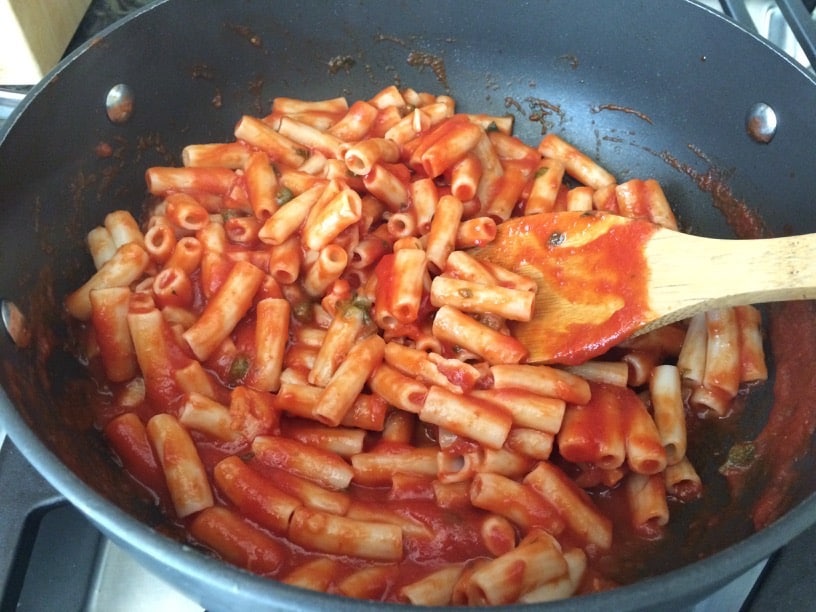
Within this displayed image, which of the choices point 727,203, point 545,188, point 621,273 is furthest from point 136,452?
point 727,203

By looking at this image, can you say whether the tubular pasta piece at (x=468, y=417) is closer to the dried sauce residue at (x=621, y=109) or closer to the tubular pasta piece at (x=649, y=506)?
the tubular pasta piece at (x=649, y=506)

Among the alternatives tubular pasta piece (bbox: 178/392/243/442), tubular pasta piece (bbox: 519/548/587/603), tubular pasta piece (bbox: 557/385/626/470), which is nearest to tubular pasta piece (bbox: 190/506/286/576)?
tubular pasta piece (bbox: 178/392/243/442)

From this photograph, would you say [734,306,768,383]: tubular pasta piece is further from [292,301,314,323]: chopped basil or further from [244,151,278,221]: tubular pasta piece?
[244,151,278,221]: tubular pasta piece

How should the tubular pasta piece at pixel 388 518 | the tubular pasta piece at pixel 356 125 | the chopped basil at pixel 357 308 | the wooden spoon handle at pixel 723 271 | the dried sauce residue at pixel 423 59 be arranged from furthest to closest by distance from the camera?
1. the dried sauce residue at pixel 423 59
2. the tubular pasta piece at pixel 356 125
3. the chopped basil at pixel 357 308
4. the tubular pasta piece at pixel 388 518
5. the wooden spoon handle at pixel 723 271

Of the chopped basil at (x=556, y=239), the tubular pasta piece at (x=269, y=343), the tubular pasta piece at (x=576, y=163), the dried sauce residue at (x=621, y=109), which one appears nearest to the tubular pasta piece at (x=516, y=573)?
the tubular pasta piece at (x=269, y=343)

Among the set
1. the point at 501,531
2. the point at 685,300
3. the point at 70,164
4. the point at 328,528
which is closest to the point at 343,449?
the point at 328,528

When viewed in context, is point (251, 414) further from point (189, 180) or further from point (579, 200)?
point (579, 200)

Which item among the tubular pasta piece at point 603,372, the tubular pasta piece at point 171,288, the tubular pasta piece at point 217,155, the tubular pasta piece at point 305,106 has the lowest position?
the tubular pasta piece at point 603,372
